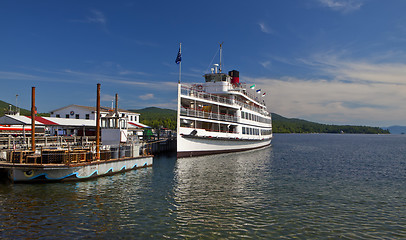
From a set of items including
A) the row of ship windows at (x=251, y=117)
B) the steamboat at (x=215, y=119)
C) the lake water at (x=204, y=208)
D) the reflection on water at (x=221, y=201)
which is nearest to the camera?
the lake water at (x=204, y=208)

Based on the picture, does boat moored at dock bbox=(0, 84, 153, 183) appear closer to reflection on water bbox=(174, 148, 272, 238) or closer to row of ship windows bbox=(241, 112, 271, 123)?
reflection on water bbox=(174, 148, 272, 238)

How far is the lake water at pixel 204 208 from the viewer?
1166 centimetres

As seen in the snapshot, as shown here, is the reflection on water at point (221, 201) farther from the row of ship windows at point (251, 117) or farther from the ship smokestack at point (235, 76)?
the ship smokestack at point (235, 76)

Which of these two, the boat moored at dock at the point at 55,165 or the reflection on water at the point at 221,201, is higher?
the boat moored at dock at the point at 55,165

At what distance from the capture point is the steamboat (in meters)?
36.6

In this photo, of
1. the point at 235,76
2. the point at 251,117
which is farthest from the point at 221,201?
the point at 235,76

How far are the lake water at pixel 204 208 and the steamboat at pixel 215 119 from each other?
1341 centimetres

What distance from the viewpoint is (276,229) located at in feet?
39.6

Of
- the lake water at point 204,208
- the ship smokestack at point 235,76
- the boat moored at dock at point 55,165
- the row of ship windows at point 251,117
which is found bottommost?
the lake water at point 204,208

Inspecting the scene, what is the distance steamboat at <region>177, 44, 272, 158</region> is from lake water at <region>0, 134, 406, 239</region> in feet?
44.0

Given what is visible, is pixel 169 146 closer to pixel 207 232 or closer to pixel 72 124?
pixel 72 124

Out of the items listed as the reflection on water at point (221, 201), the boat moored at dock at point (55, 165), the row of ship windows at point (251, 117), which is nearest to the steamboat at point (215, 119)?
the row of ship windows at point (251, 117)

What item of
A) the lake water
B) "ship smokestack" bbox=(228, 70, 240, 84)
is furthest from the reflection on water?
"ship smokestack" bbox=(228, 70, 240, 84)

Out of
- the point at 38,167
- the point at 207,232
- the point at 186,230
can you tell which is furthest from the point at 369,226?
the point at 38,167
